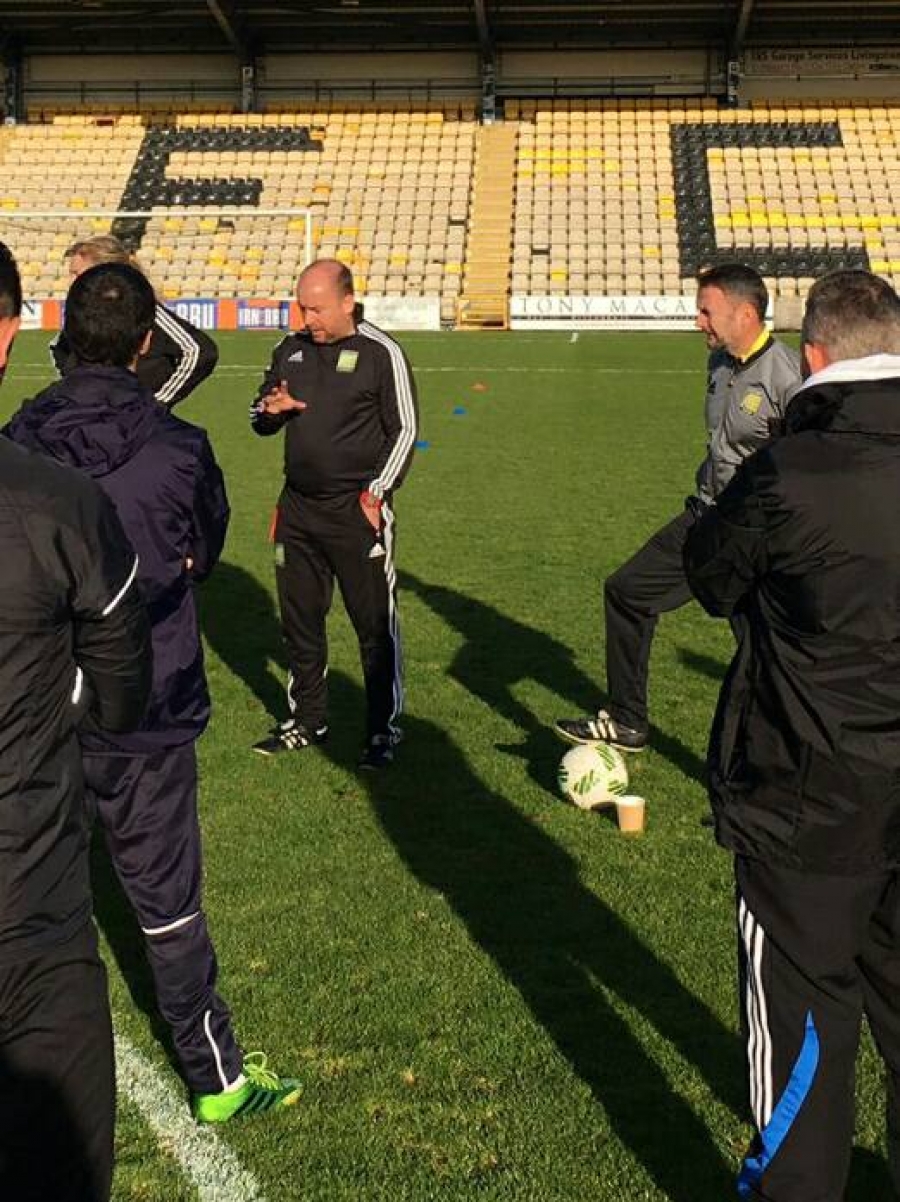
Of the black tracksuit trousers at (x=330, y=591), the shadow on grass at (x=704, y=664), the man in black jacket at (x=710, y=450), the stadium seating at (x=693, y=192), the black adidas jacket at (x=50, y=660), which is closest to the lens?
the black adidas jacket at (x=50, y=660)

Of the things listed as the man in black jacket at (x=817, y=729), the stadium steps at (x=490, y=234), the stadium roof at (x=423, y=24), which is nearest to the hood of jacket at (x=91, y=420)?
the man in black jacket at (x=817, y=729)

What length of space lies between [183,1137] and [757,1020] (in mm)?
1522

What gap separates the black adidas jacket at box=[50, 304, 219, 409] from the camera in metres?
5.62

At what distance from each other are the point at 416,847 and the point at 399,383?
6.80ft

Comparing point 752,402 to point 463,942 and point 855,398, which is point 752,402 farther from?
point 855,398

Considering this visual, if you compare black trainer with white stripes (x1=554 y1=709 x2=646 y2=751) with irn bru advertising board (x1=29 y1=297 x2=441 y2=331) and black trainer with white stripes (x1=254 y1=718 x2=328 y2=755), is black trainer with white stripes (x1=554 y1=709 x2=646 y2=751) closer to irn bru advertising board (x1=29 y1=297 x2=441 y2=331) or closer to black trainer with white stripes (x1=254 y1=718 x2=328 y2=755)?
black trainer with white stripes (x1=254 y1=718 x2=328 y2=755)

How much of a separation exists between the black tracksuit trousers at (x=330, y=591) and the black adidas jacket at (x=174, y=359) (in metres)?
0.85

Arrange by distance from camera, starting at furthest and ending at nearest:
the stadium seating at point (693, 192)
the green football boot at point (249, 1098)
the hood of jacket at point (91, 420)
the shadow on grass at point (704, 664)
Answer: the stadium seating at point (693, 192) < the shadow on grass at point (704, 664) < the green football boot at point (249, 1098) < the hood of jacket at point (91, 420)

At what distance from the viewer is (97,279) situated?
3.16 metres

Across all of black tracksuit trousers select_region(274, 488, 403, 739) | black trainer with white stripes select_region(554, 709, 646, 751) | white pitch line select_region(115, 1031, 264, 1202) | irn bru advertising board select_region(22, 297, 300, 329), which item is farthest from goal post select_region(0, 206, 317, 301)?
white pitch line select_region(115, 1031, 264, 1202)

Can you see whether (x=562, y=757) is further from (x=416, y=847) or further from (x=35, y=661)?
(x=35, y=661)

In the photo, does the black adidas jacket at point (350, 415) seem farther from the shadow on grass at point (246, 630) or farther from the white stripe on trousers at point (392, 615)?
the shadow on grass at point (246, 630)

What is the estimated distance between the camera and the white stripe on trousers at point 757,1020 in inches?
109

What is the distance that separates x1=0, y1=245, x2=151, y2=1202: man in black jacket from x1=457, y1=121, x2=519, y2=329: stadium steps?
35.9 metres
